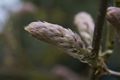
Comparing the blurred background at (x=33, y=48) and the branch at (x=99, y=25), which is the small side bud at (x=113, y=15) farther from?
the blurred background at (x=33, y=48)

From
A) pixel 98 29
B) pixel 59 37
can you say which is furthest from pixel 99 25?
pixel 59 37

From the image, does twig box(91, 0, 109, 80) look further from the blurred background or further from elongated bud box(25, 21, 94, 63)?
the blurred background

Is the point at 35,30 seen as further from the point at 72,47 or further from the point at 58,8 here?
the point at 58,8

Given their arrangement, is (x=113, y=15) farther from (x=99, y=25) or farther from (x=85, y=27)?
(x=85, y=27)

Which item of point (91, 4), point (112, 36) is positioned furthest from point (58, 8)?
point (112, 36)

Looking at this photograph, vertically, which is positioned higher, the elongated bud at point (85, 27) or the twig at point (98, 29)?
the elongated bud at point (85, 27)

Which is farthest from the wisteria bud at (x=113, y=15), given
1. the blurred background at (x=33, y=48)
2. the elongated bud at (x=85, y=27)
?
the blurred background at (x=33, y=48)
